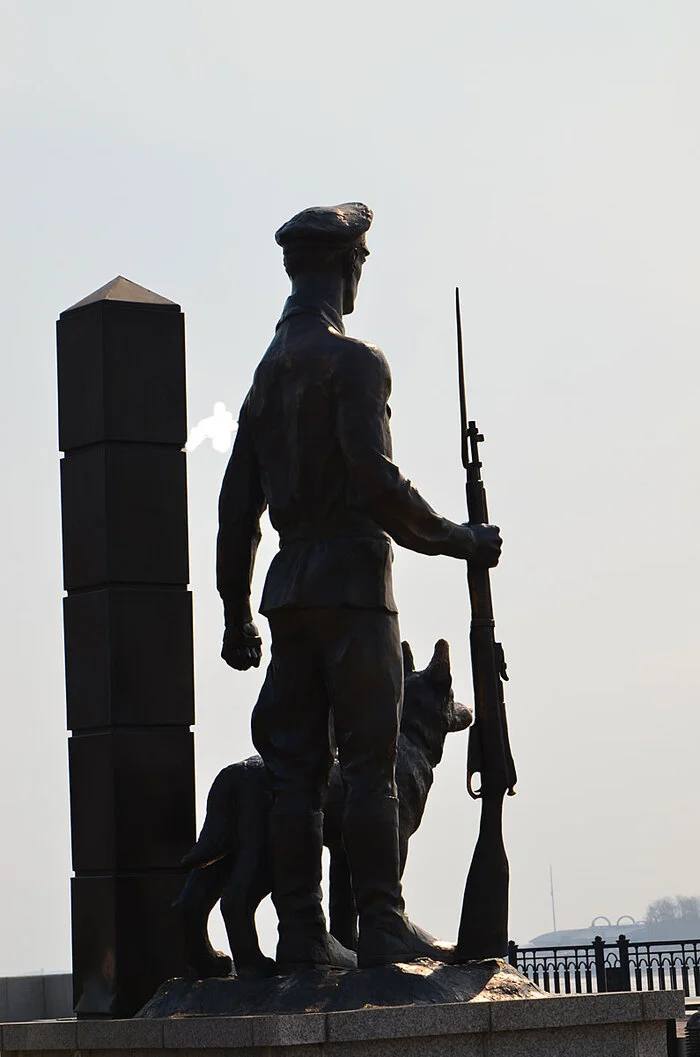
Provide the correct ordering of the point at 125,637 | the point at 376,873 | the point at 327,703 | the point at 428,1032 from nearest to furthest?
the point at 428,1032, the point at 376,873, the point at 327,703, the point at 125,637

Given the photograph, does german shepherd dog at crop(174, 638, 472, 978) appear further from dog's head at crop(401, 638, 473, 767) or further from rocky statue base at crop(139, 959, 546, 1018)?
rocky statue base at crop(139, 959, 546, 1018)

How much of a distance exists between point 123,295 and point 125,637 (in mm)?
1609

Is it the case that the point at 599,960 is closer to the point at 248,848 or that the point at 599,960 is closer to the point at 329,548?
the point at 248,848

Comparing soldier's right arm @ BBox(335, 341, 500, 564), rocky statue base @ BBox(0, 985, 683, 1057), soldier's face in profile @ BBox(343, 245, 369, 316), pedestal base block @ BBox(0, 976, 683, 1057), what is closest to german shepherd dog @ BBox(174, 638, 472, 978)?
rocky statue base @ BBox(0, 985, 683, 1057)

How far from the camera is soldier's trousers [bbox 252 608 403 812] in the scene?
23.9 ft

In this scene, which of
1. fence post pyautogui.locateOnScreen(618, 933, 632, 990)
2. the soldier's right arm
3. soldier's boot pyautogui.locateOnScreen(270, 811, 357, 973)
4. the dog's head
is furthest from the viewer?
fence post pyautogui.locateOnScreen(618, 933, 632, 990)

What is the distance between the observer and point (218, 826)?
26.5 ft

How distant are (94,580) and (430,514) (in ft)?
7.28

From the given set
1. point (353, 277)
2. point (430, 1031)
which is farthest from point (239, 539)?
point (430, 1031)

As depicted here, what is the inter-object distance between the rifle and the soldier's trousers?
0.38m

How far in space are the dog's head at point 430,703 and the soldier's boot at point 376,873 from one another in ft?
3.59

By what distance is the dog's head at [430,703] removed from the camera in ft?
27.4

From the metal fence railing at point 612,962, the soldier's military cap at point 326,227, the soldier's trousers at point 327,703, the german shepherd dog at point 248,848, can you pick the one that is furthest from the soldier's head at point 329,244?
the metal fence railing at point 612,962

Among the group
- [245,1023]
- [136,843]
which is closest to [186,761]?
[136,843]
